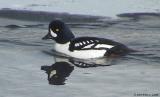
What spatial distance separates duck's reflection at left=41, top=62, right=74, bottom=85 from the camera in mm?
12063

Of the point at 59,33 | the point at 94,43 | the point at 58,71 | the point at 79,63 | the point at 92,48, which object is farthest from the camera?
the point at 59,33

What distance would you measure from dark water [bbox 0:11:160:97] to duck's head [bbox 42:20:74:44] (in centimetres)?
36

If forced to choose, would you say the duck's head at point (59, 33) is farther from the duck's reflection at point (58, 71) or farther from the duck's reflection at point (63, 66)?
the duck's reflection at point (58, 71)

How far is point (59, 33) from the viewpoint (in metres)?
14.8

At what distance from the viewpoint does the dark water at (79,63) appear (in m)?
11.3

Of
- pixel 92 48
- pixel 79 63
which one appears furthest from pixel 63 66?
pixel 92 48

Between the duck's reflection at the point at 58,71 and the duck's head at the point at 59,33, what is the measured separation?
4.01 feet

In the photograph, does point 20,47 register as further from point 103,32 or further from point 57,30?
point 103,32

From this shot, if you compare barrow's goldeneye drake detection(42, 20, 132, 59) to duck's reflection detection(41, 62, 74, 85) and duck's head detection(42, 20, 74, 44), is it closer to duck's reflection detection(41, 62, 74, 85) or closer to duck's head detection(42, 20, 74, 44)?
duck's head detection(42, 20, 74, 44)

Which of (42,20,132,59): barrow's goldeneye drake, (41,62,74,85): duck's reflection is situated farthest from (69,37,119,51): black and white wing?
(41,62,74,85): duck's reflection

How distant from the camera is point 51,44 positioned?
15.8 metres

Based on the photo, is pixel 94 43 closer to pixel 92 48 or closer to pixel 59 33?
pixel 92 48

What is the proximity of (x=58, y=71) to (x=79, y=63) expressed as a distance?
0.86m

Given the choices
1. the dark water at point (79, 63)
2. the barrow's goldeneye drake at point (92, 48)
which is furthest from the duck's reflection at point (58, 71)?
the barrow's goldeneye drake at point (92, 48)
